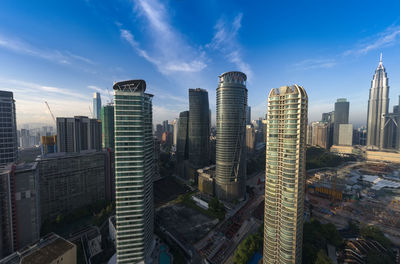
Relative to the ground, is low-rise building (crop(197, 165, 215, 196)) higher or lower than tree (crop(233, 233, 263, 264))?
higher

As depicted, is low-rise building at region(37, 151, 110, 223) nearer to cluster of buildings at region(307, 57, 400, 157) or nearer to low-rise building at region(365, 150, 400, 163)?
cluster of buildings at region(307, 57, 400, 157)

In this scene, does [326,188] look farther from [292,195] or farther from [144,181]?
[144,181]

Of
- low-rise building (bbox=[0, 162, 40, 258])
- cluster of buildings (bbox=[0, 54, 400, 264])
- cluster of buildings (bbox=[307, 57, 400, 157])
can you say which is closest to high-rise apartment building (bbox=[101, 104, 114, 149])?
cluster of buildings (bbox=[0, 54, 400, 264])

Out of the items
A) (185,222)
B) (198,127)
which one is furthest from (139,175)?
(198,127)

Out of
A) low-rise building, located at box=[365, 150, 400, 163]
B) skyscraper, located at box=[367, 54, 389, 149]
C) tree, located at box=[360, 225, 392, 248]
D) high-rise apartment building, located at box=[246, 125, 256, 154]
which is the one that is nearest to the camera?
tree, located at box=[360, 225, 392, 248]

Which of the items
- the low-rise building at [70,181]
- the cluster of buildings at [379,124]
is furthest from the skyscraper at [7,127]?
the cluster of buildings at [379,124]

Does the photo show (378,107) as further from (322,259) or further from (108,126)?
(108,126)

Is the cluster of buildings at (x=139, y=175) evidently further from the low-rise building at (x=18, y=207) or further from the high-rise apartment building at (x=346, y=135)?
the high-rise apartment building at (x=346, y=135)
